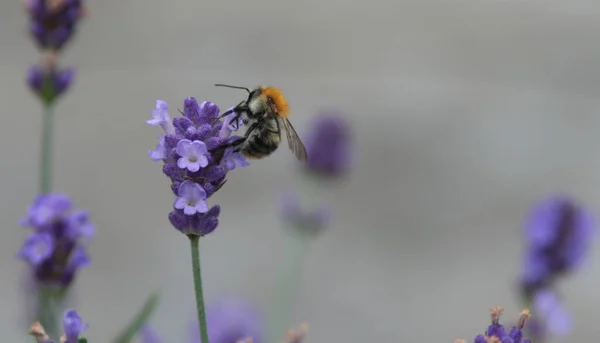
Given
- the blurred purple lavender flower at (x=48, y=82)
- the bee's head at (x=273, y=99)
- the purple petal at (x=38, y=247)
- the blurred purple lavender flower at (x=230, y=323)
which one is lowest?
the blurred purple lavender flower at (x=230, y=323)

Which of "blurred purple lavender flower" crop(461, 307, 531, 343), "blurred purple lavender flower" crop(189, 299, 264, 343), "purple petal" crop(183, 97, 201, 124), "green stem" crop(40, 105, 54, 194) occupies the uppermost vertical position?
"purple petal" crop(183, 97, 201, 124)

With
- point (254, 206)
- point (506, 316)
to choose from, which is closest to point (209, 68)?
point (254, 206)

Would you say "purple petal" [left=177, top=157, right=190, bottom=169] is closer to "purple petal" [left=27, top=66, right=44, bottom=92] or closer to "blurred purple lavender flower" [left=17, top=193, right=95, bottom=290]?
"blurred purple lavender flower" [left=17, top=193, right=95, bottom=290]

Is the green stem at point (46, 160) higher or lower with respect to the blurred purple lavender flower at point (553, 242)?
higher

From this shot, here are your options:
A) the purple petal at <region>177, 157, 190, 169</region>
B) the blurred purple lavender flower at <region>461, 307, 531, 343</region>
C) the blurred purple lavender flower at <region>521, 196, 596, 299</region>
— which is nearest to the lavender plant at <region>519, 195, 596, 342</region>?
the blurred purple lavender flower at <region>521, 196, 596, 299</region>

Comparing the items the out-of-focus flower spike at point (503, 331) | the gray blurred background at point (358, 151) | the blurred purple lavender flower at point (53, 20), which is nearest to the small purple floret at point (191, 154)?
the out-of-focus flower spike at point (503, 331)

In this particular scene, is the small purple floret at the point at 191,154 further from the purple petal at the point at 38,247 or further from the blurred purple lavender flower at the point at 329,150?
the blurred purple lavender flower at the point at 329,150
